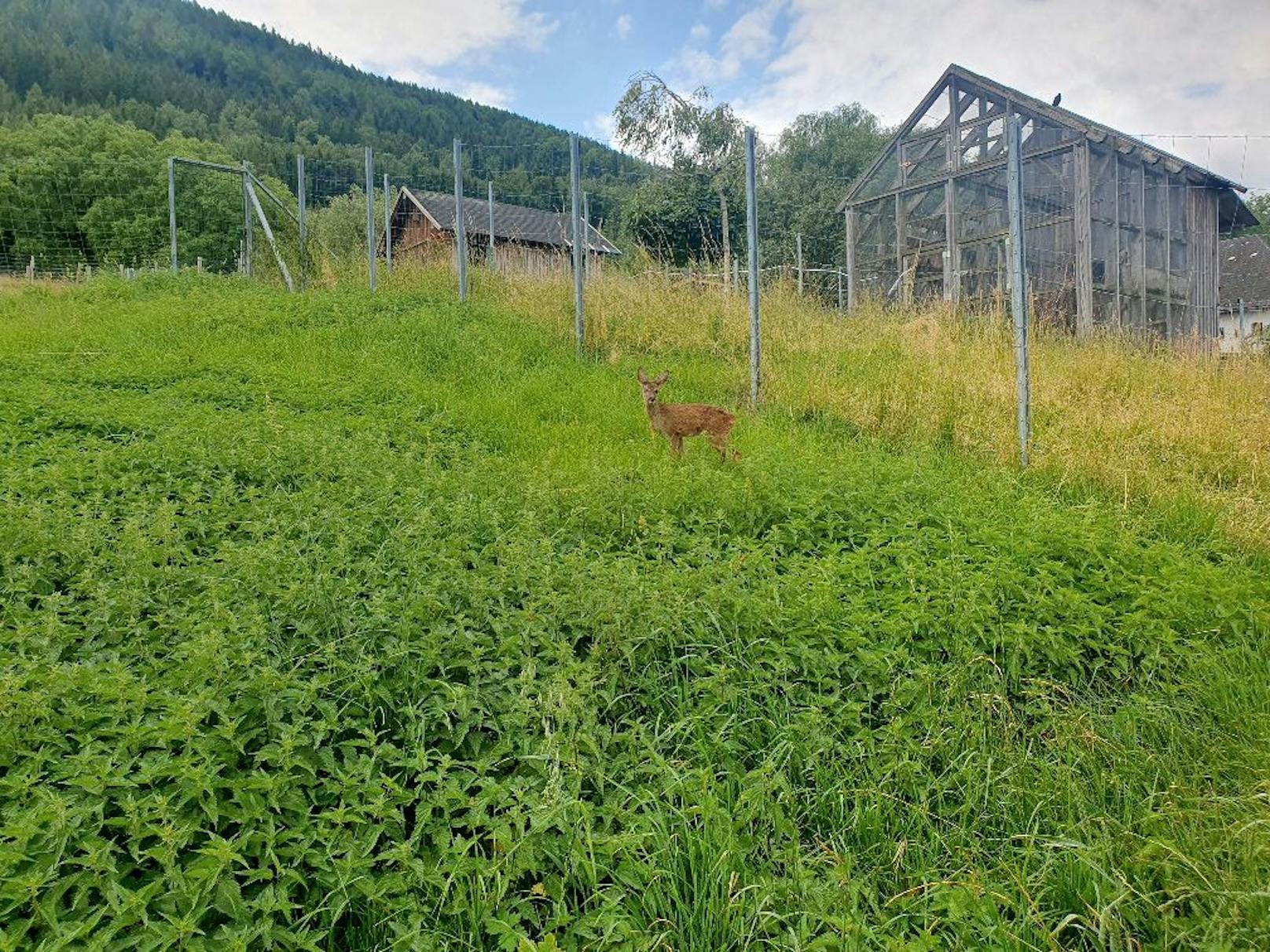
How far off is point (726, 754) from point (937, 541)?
2.00 m

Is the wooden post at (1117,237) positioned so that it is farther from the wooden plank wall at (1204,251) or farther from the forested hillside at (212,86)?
the forested hillside at (212,86)

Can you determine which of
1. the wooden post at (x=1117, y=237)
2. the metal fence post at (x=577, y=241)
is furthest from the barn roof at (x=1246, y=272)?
the metal fence post at (x=577, y=241)

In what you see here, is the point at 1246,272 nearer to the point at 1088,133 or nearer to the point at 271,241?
the point at 1088,133

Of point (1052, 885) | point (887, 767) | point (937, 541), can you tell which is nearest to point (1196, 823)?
point (1052, 885)

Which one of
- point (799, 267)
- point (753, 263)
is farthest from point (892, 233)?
point (753, 263)

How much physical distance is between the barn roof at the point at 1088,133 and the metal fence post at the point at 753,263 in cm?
826

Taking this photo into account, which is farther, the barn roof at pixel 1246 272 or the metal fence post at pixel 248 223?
the barn roof at pixel 1246 272

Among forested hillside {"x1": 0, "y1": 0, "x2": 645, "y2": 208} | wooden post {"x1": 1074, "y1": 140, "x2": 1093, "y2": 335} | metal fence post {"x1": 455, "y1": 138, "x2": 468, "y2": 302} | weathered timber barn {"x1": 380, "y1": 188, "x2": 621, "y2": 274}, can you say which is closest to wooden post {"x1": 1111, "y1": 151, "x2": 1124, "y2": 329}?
wooden post {"x1": 1074, "y1": 140, "x2": 1093, "y2": 335}

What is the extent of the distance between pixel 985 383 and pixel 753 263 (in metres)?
2.42

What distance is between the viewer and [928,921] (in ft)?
6.55

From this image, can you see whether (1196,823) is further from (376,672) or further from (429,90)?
(429,90)

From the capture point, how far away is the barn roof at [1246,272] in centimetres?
3253

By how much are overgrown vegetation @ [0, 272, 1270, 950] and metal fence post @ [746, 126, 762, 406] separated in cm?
179

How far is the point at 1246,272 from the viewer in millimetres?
33750
